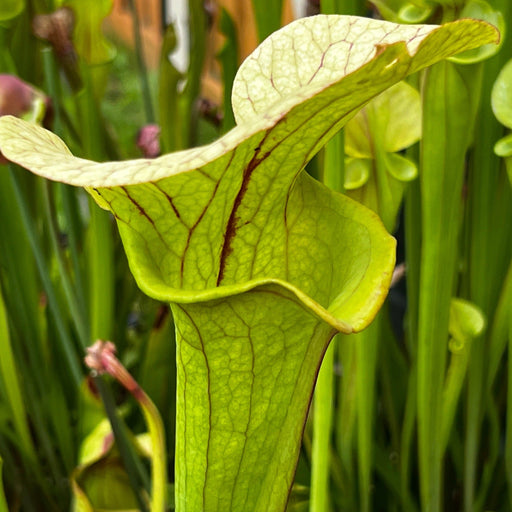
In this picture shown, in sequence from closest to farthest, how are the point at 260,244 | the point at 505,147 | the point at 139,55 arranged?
the point at 260,244, the point at 505,147, the point at 139,55

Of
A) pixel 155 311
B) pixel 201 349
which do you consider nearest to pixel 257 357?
pixel 201 349

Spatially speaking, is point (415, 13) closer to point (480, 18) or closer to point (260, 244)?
point (480, 18)

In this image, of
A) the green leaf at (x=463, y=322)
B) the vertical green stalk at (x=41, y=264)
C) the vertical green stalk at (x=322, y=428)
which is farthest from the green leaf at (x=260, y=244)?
the vertical green stalk at (x=41, y=264)

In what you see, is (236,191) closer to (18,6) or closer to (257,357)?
(257,357)

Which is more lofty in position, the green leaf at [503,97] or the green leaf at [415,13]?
the green leaf at [415,13]

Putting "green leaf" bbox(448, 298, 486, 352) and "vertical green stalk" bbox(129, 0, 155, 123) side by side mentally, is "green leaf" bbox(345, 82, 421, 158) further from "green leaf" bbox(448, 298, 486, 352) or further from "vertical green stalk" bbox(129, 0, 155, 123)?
"vertical green stalk" bbox(129, 0, 155, 123)

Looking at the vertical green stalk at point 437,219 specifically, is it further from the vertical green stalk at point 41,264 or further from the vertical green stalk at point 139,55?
the vertical green stalk at point 139,55

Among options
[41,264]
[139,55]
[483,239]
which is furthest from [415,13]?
[139,55]

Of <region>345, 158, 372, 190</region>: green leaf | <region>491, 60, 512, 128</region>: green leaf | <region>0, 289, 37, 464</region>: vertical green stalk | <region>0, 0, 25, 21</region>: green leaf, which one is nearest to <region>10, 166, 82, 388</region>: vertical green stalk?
<region>0, 289, 37, 464</region>: vertical green stalk
